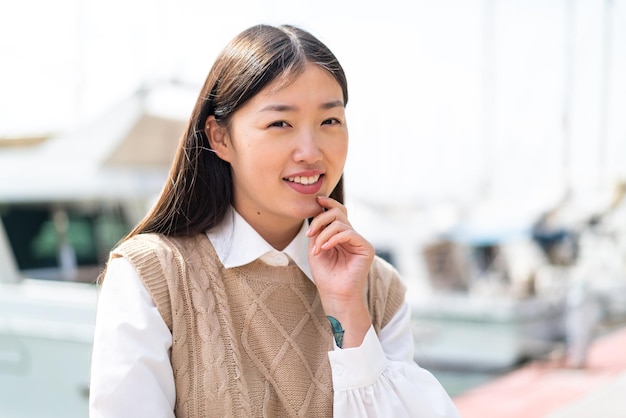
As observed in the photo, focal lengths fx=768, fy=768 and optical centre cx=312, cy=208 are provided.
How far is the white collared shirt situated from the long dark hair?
0.20 feet

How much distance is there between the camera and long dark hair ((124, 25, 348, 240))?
1497 millimetres

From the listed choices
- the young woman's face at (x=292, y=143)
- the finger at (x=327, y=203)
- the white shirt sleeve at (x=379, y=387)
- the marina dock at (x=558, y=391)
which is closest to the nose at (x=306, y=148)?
the young woman's face at (x=292, y=143)

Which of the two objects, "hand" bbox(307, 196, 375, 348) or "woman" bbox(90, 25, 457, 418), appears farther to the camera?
"hand" bbox(307, 196, 375, 348)

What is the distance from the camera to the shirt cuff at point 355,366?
150cm

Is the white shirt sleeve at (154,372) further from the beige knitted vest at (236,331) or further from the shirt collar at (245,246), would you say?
the shirt collar at (245,246)

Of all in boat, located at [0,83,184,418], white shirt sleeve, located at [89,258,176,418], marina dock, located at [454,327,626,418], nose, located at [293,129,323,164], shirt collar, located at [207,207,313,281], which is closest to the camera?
white shirt sleeve, located at [89,258,176,418]

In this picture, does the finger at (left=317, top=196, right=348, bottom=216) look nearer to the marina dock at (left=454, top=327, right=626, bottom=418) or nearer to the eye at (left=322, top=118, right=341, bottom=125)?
the eye at (left=322, top=118, right=341, bottom=125)

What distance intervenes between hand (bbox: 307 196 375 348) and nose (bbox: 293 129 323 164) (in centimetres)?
11

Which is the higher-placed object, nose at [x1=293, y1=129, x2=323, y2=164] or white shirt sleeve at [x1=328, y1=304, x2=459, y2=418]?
nose at [x1=293, y1=129, x2=323, y2=164]

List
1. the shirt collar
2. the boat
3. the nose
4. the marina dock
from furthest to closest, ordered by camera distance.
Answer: the boat → the marina dock → the shirt collar → the nose

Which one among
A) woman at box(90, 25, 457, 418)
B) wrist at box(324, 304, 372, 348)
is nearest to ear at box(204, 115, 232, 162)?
woman at box(90, 25, 457, 418)

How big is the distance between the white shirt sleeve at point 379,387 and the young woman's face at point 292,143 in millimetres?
299

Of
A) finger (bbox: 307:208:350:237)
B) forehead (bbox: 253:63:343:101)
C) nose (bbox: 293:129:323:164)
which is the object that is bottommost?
finger (bbox: 307:208:350:237)

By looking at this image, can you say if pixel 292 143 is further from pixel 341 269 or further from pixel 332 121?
pixel 341 269
